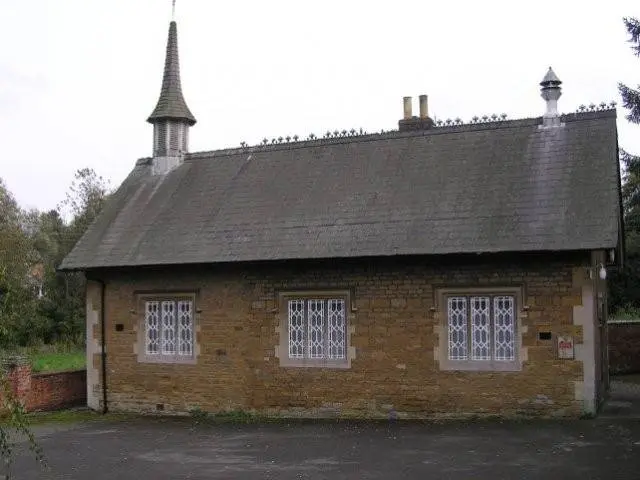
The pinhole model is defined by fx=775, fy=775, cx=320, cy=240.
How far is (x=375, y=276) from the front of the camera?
15.7m

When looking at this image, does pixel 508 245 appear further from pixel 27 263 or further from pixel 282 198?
pixel 27 263

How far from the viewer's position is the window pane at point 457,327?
15.1 meters

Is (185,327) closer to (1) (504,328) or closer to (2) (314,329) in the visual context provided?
(2) (314,329)

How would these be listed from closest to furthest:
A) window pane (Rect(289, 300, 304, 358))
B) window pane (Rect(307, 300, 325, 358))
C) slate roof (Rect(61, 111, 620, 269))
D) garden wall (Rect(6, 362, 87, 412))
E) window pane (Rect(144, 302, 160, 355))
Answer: slate roof (Rect(61, 111, 620, 269)), window pane (Rect(307, 300, 325, 358)), window pane (Rect(289, 300, 304, 358)), garden wall (Rect(6, 362, 87, 412)), window pane (Rect(144, 302, 160, 355))

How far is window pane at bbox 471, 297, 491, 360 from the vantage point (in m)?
14.9

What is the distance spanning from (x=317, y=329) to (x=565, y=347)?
16.3ft

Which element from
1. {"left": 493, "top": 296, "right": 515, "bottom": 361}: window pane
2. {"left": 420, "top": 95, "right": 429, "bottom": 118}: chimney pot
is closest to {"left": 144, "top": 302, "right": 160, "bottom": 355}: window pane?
{"left": 493, "top": 296, "right": 515, "bottom": 361}: window pane

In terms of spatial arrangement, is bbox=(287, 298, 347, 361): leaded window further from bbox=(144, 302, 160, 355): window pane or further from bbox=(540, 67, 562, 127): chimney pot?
bbox=(540, 67, 562, 127): chimney pot

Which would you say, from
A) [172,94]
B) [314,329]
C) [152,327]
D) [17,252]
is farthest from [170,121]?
[17,252]

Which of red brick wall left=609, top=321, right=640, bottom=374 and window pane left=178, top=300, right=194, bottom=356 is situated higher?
window pane left=178, top=300, right=194, bottom=356

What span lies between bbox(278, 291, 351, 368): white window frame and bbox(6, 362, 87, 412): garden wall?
19.9ft

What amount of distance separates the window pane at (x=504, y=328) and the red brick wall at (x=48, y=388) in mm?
10391

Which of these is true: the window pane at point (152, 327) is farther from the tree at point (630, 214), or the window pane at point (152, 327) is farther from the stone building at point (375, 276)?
the tree at point (630, 214)

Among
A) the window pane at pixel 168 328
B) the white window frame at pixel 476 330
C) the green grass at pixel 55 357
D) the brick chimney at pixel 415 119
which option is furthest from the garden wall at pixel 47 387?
the brick chimney at pixel 415 119
